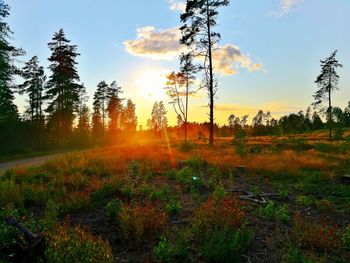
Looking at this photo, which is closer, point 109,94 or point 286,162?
point 286,162

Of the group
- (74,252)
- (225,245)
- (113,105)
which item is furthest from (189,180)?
(113,105)

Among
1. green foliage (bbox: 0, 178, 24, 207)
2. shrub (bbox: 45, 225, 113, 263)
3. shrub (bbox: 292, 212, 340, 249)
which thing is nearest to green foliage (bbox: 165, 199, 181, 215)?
shrub (bbox: 292, 212, 340, 249)

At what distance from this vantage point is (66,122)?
127ft

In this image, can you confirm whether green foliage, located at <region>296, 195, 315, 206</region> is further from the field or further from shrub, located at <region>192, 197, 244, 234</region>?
shrub, located at <region>192, 197, 244, 234</region>

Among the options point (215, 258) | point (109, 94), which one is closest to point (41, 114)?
point (109, 94)

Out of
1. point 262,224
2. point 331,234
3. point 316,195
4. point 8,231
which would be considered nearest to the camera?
point 8,231

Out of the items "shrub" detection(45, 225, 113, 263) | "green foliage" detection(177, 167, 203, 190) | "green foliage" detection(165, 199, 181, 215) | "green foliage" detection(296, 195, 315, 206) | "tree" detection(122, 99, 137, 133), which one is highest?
"tree" detection(122, 99, 137, 133)

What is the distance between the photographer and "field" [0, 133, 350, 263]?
15.9 ft

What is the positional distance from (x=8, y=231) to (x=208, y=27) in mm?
23143

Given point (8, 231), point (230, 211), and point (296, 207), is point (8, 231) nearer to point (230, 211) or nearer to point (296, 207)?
point (230, 211)

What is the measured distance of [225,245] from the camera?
4.93 metres

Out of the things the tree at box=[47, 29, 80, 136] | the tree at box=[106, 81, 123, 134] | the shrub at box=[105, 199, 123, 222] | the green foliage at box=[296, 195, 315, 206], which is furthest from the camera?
the tree at box=[106, 81, 123, 134]

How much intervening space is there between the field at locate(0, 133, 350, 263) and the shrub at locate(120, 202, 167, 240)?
0.06ft

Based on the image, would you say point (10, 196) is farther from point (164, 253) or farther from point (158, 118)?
point (158, 118)
